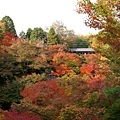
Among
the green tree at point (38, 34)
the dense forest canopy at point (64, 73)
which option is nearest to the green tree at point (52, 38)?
the dense forest canopy at point (64, 73)

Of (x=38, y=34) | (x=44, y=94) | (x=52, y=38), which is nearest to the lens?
(x=44, y=94)

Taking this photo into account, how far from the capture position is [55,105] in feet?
45.0

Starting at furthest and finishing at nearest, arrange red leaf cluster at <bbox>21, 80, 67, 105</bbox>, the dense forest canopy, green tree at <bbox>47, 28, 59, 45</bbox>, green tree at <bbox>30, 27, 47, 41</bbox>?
1. green tree at <bbox>30, 27, 47, 41</bbox>
2. green tree at <bbox>47, 28, 59, 45</bbox>
3. red leaf cluster at <bbox>21, 80, 67, 105</bbox>
4. the dense forest canopy

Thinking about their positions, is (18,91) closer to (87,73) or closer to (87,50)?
(87,73)

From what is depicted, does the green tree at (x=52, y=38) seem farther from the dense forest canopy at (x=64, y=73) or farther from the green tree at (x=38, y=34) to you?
the green tree at (x=38, y=34)

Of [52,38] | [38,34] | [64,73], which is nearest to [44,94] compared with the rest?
[64,73]

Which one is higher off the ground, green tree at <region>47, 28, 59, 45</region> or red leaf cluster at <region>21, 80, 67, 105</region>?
green tree at <region>47, 28, 59, 45</region>

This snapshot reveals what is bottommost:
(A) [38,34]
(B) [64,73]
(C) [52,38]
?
(B) [64,73]

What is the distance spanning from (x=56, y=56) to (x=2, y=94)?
1199 centimetres

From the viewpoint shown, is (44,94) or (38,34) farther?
(38,34)

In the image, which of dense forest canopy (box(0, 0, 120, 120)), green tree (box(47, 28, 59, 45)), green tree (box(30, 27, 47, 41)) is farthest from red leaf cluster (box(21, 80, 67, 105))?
green tree (box(30, 27, 47, 41))

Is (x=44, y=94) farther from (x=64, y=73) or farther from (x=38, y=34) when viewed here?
(x=38, y=34)

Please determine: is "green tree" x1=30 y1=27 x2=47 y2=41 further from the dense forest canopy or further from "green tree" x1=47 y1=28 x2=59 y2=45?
"green tree" x1=47 y1=28 x2=59 y2=45

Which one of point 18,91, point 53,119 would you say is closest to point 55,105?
point 53,119
